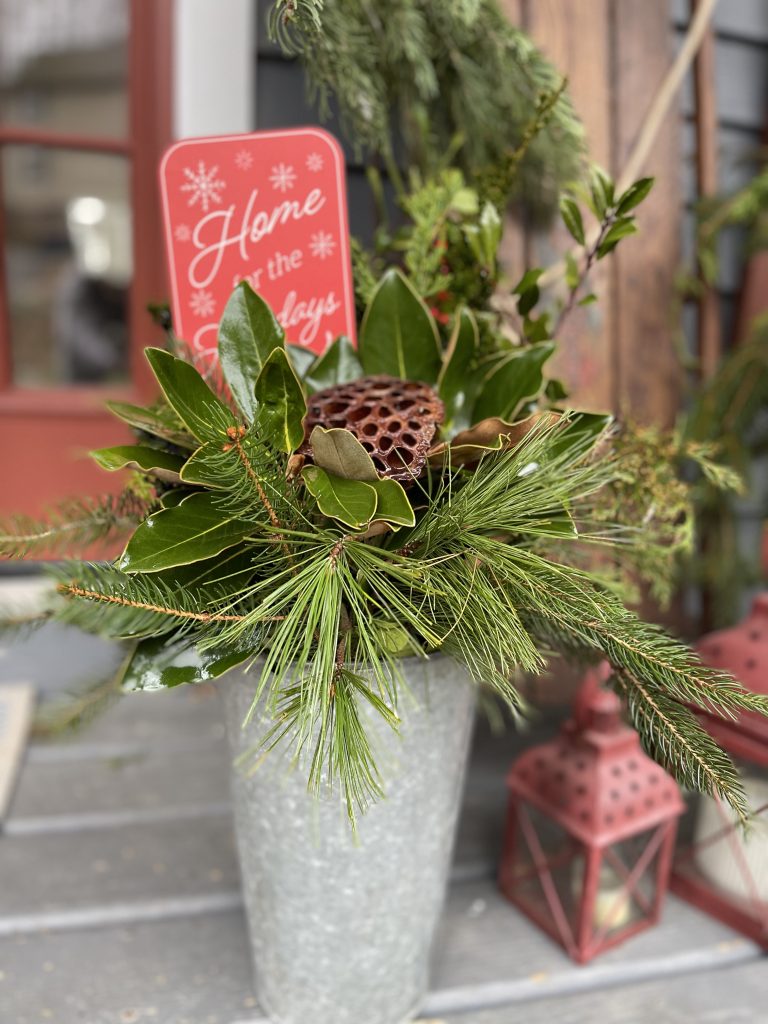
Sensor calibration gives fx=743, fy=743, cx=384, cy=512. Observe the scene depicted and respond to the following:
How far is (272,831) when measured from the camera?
19.3 inches

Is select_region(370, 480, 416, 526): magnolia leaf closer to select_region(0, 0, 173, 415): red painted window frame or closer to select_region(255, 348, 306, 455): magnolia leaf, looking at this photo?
select_region(255, 348, 306, 455): magnolia leaf

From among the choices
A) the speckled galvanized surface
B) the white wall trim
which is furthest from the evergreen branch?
the white wall trim

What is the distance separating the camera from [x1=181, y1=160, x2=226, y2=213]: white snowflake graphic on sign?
503 millimetres

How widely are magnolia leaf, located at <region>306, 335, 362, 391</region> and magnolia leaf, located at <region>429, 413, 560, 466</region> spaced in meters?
0.10

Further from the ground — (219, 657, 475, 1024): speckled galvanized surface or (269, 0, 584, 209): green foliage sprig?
(269, 0, 584, 209): green foliage sprig

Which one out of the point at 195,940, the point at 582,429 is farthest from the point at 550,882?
the point at 582,429

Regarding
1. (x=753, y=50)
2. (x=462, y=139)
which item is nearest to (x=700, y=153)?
(x=753, y=50)

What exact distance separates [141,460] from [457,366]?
216mm

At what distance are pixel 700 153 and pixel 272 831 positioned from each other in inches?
37.5

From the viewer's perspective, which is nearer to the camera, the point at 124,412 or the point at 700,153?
the point at 124,412

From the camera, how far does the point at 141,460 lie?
43 cm

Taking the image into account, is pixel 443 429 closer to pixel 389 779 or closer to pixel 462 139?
pixel 389 779

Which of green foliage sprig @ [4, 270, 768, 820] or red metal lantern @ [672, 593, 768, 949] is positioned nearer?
green foliage sprig @ [4, 270, 768, 820]

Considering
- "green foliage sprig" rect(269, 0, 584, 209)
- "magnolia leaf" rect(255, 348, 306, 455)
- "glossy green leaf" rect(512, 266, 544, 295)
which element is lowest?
"magnolia leaf" rect(255, 348, 306, 455)
